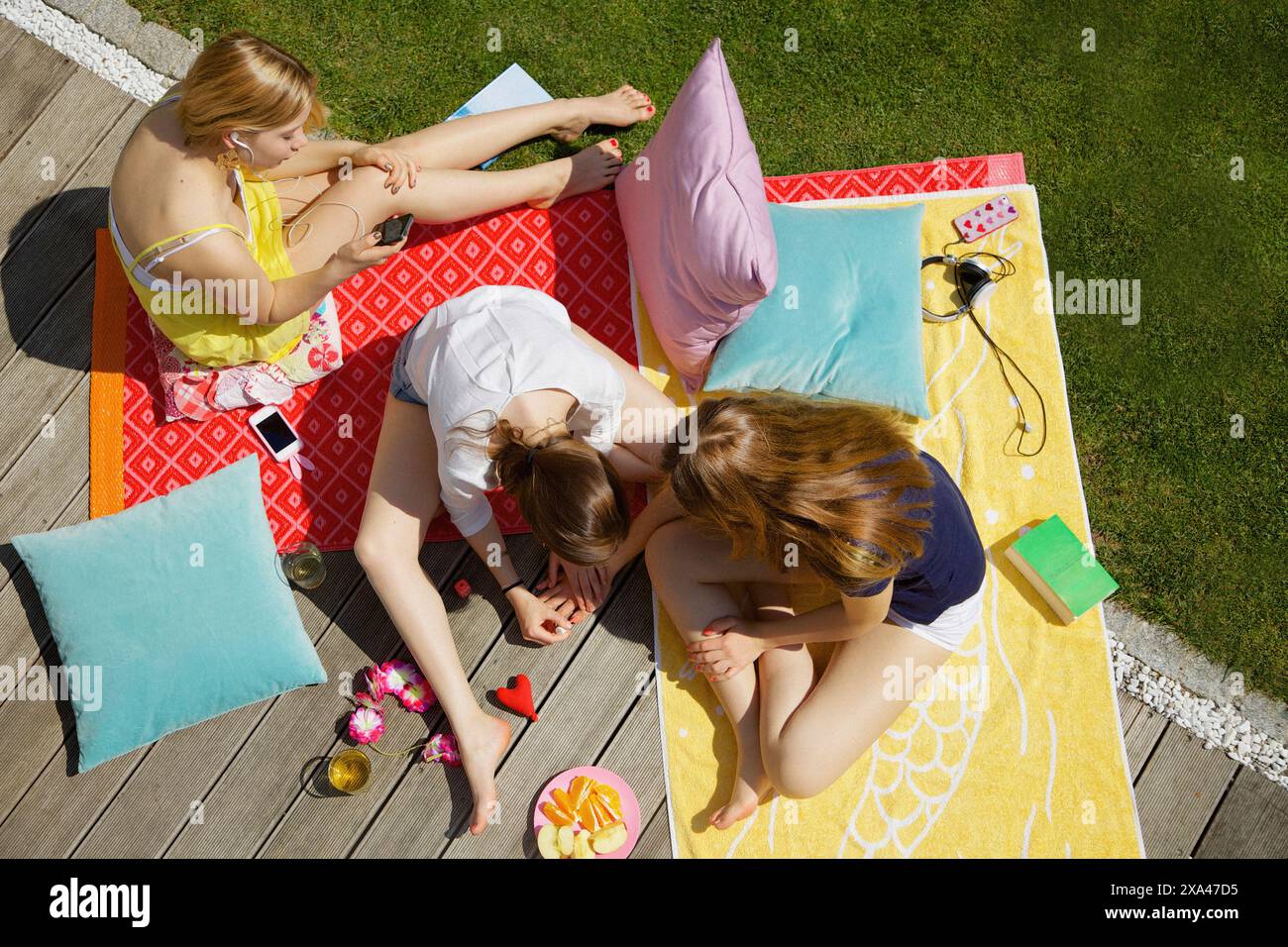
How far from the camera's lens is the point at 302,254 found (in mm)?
2980

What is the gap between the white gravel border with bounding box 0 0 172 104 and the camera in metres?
3.41

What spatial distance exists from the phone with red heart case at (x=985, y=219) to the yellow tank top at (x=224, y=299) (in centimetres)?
249

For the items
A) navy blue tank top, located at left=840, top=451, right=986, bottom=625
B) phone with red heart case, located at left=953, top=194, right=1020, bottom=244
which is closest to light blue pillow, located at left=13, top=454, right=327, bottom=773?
navy blue tank top, located at left=840, top=451, right=986, bottom=625

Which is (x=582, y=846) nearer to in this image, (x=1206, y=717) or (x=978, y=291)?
(x=1206, y=717)

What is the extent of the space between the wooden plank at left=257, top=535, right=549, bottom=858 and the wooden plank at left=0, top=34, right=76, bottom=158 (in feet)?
8.09

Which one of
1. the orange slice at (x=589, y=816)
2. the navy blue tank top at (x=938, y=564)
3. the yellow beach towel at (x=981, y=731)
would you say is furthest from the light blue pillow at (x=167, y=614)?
the navy blue tank top at (x=938, y=564)

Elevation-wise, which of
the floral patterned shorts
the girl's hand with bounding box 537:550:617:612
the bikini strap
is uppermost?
the bikini strap

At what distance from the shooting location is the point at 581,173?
11.0 feet

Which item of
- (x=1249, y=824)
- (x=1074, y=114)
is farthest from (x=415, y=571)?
(x=1074, y=114)

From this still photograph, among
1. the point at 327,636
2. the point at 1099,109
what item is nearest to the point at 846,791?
the point at 327,636

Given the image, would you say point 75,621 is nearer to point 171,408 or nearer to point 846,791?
point 171,408

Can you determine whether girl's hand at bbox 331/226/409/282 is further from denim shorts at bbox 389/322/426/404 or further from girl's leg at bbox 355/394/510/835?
girl's leg at bbox 355/394/510/835

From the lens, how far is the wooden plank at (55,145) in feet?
10.9

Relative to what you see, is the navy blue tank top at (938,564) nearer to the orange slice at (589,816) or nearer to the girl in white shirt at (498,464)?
the girl in white shirt at (498,464)
